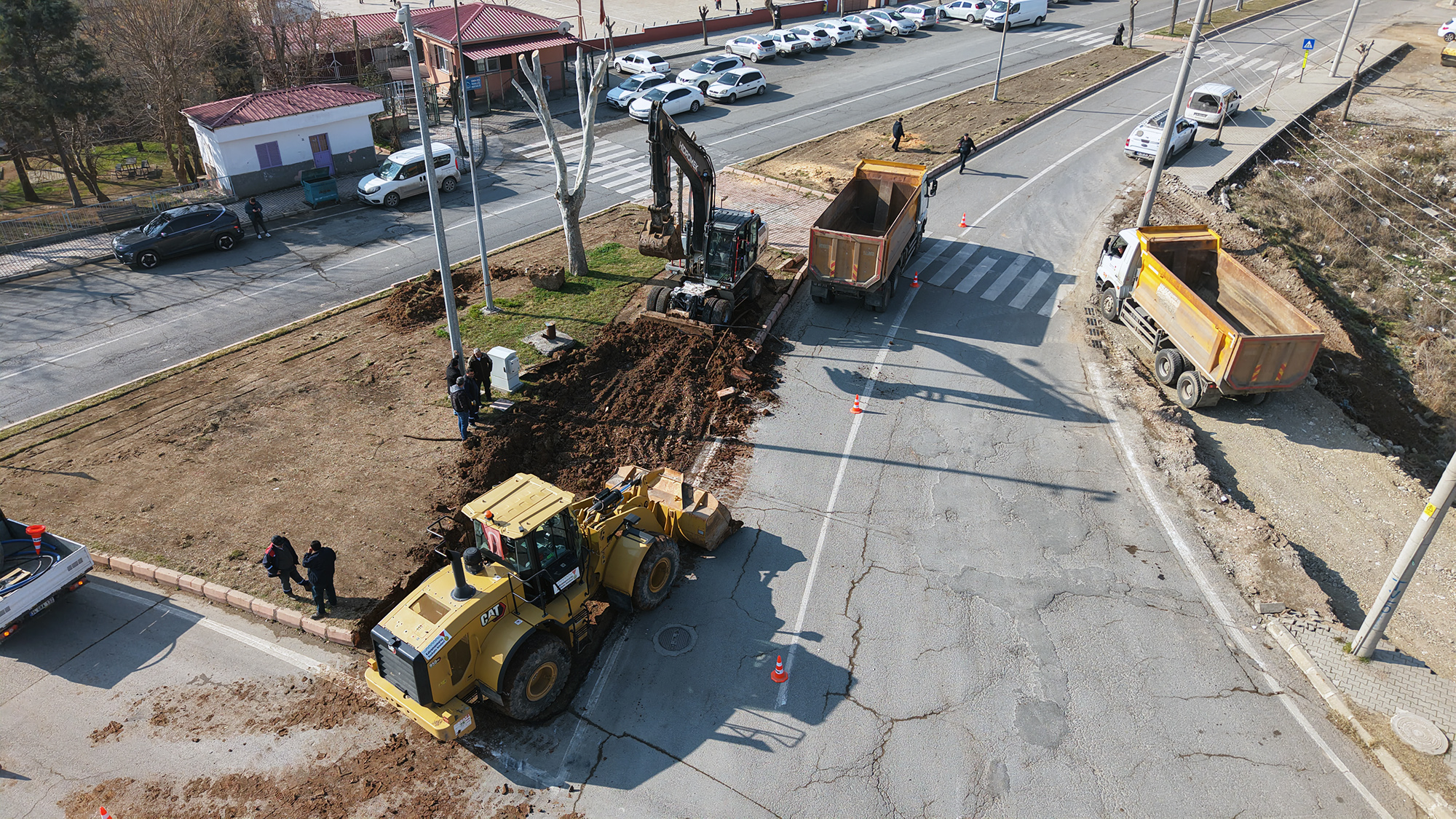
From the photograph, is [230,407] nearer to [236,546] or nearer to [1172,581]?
[236,546]

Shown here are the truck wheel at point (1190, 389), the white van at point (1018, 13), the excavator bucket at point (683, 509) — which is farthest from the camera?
the white van at point (1018, 13)

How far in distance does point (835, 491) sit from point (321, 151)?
2665 centimetres

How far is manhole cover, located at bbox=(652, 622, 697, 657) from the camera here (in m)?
12.1

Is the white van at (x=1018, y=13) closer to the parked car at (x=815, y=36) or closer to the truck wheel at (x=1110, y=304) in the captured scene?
the parked car at (x=815, y=36)

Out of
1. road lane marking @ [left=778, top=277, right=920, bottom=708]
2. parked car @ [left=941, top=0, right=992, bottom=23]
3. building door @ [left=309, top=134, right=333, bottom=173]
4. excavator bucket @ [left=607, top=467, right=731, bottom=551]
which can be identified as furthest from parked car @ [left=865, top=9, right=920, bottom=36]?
excavator bucket @ [left=607, top=467, right=731, bottom=551]

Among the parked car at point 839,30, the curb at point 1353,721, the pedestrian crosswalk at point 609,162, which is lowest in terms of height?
the curb at point 1353,721

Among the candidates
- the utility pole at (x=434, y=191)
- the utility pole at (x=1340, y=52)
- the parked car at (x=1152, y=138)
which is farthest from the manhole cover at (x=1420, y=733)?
the utility pole at (x=1340, y=52)

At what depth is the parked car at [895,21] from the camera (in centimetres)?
5097

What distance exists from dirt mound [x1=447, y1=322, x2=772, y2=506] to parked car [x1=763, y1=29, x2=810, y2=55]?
3237 cm

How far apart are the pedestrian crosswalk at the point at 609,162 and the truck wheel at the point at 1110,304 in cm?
1531

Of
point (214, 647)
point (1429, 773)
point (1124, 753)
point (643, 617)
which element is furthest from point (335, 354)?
point (1429, 773)

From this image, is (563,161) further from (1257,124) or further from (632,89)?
(1257,124)

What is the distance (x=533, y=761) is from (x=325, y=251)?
68.2 ft

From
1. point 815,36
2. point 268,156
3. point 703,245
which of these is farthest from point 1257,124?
point 268,156
